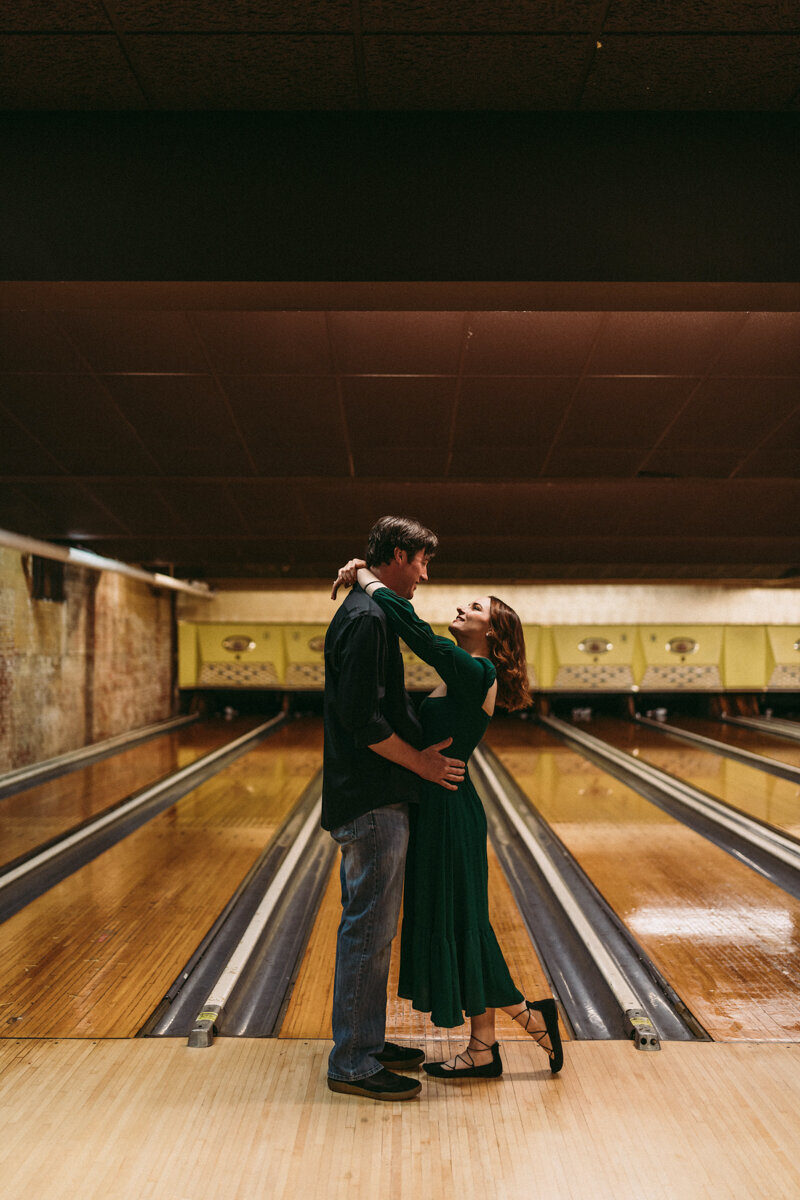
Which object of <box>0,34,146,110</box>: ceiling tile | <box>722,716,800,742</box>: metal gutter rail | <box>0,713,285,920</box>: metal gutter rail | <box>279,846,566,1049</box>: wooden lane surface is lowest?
<box>279,846,566,1049</box>: wooden lane surface

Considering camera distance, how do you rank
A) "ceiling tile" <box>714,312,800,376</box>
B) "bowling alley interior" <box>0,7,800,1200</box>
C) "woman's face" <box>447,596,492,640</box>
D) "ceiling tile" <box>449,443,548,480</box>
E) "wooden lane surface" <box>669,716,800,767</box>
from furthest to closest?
1. "wooden lane surface" <box>669,716,800,767</box>
2. "ceiling tile" <box>449,443,548,480</box>
3. "ceiling tile" <box>714,312,800,376</box>
4. "woman's face" <box>447,596,492,640</box>
5. "bowling alley interior" <box>0,7,800,1200</box>

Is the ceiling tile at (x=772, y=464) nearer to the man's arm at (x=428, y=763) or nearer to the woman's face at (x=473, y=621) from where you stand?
the woman's face at (x=473, y=621)

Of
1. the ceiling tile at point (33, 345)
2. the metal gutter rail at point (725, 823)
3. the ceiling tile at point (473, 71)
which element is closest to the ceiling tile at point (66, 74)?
the ceiling tile at point (473, 71)

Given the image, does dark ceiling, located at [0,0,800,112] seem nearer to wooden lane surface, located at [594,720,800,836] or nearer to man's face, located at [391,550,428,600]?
man's face, located at [391,550,428,600]

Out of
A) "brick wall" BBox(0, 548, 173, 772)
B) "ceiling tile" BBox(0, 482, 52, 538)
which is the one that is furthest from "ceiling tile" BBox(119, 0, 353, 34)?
"brick wall" BBox(0, 548, 173, 772)

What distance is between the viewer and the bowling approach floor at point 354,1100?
161 centimetres

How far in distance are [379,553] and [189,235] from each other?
129 centimetres

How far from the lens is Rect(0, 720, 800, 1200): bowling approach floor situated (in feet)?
5.27

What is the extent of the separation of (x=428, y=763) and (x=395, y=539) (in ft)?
1.88

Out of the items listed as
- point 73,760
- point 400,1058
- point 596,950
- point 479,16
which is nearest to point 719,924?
point 596,950

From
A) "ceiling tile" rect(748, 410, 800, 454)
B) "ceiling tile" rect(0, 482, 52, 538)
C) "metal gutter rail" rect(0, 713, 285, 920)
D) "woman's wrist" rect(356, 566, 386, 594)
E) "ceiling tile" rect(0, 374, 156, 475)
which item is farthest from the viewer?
"ceiling tile" rect(0, 482, 52, 538)

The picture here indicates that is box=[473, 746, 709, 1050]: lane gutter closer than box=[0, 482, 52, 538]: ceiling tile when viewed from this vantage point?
Yes

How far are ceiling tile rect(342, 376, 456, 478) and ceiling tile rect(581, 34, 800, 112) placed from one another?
166 centimetres

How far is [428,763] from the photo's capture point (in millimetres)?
1923
